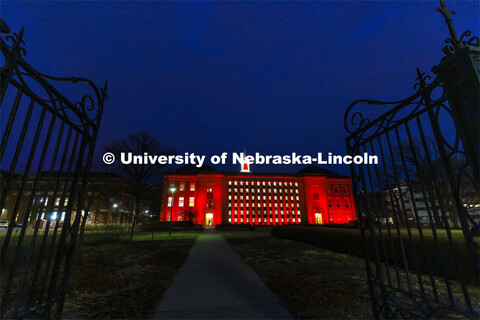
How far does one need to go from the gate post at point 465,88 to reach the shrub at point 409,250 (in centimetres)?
111

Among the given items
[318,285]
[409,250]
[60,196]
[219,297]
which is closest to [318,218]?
[409,250]

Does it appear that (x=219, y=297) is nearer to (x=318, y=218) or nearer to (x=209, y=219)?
(x=209, y=219)

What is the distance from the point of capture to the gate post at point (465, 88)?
229 cm

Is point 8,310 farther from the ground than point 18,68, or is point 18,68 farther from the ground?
point 18,68

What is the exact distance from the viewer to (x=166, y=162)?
86.9 ft

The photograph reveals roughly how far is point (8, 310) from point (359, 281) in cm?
698

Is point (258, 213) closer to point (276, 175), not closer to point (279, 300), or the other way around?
point (276, 175)

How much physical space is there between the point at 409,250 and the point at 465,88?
20.3 feet

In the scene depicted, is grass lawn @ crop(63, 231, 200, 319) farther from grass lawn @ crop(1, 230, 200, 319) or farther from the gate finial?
the gate finial

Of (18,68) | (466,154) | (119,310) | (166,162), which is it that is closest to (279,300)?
(119,310)

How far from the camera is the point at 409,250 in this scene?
263 inches

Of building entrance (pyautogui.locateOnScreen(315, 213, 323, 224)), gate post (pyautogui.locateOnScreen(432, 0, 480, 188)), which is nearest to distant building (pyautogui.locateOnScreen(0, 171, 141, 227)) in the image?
gate post (pyautogui.locateOnScreen(432, 0, 480, 188))

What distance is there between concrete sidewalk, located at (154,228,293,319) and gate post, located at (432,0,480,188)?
340 cm

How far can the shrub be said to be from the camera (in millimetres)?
2708
